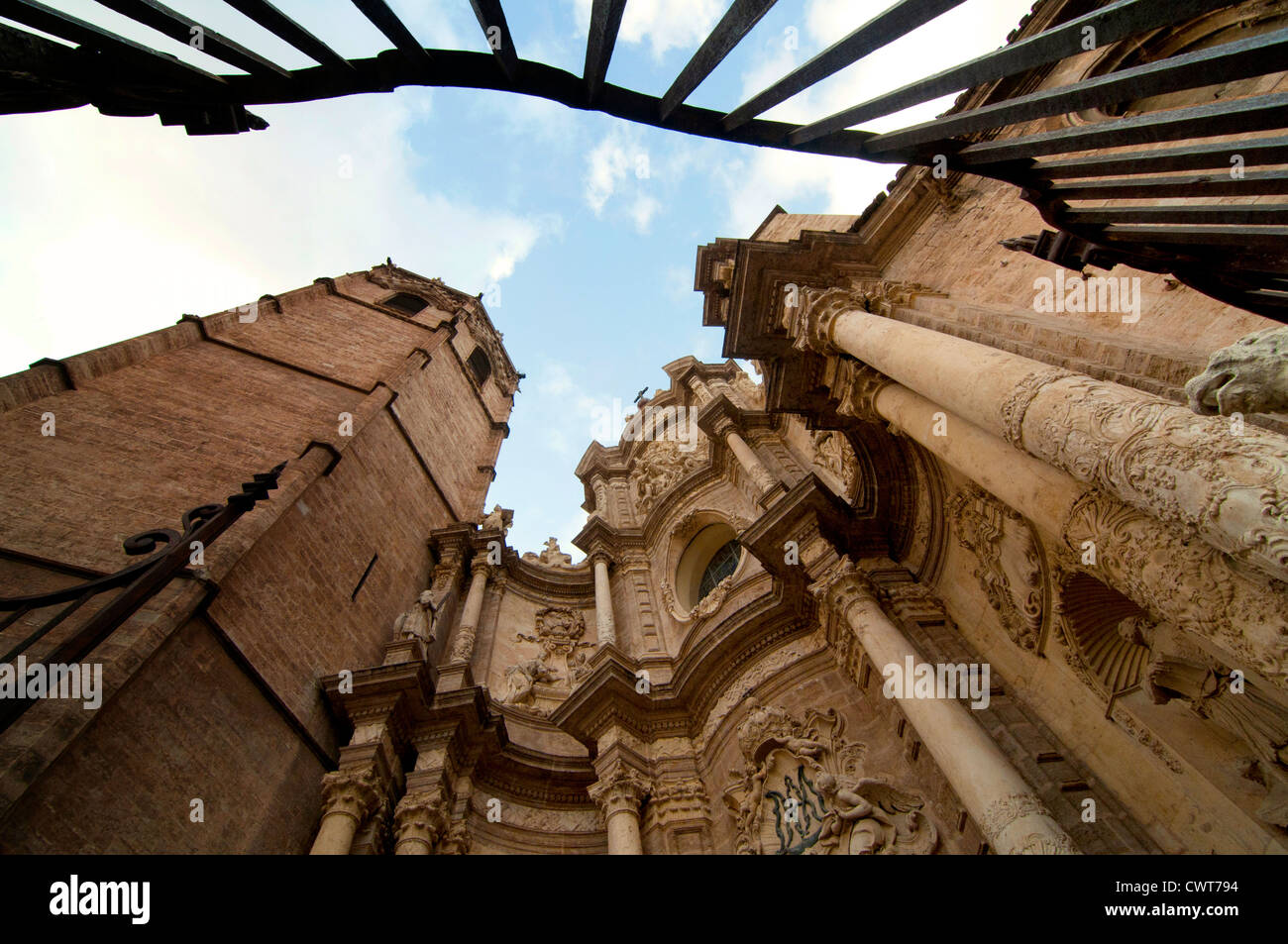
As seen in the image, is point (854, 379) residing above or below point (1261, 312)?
above

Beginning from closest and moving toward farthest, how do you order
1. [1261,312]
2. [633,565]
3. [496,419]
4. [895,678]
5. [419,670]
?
[1261,312]
[895,678]
[419,670]
[633,565]
[496,419]

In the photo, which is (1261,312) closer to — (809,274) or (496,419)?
(809,274)

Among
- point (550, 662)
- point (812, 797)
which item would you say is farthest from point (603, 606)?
point (812, 797)

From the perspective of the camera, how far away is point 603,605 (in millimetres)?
14328

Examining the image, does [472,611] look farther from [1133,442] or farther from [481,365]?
[481,365]

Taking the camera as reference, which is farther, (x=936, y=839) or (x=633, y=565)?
(x=633, y=565)

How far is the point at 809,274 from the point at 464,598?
32.8 ft

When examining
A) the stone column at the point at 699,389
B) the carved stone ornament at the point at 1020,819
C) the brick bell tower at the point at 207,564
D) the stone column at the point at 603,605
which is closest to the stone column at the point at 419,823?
the brick bell tower at the point at 207,564

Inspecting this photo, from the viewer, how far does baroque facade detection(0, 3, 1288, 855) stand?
16.0 ft

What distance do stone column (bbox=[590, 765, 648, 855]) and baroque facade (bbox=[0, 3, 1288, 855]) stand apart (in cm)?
5

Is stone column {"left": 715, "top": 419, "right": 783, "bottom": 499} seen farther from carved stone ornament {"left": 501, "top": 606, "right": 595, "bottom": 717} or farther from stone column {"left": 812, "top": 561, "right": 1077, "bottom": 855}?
carved stone ornament {"left": 501, "top": 606, "right": 595, "bottom": 717}
